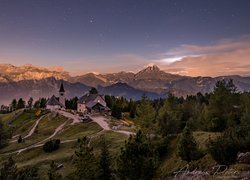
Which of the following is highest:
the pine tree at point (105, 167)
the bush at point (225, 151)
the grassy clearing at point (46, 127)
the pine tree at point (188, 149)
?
the bush at point (225, 151)

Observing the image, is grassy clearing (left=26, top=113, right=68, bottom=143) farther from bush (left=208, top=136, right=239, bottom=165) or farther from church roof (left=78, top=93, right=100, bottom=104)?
bush (left=208, top=136, right=239, bottom=165)

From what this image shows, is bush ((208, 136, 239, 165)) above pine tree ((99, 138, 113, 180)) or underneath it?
above

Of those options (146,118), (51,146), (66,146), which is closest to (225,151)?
(146,118)

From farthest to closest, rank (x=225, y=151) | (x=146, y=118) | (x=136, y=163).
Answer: (x=146, y=118), (x=225, y=151), (x=136, y=163)

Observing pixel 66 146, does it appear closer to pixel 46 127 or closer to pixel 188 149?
pixel 188 149

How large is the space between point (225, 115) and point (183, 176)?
38.2m

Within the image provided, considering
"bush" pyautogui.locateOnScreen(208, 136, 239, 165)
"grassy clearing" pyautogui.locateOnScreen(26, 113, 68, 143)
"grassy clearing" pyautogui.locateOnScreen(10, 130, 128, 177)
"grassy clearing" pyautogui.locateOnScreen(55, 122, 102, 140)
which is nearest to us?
"bush" pyautogui.locateOnScreen(208, 136, 239, 165)

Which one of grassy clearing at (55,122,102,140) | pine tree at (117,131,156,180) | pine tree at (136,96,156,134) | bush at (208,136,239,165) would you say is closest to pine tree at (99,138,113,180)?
pine tree at (117,131,156,180)

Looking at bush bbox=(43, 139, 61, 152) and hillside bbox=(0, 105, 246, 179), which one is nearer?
hillside bbox=(0, 105, 246, 179)

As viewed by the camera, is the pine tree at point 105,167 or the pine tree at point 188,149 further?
the pine tree at point 188,149

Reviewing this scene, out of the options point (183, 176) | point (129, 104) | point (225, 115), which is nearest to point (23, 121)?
point (129, 104)

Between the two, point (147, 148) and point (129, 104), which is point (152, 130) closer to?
point (147, 148)

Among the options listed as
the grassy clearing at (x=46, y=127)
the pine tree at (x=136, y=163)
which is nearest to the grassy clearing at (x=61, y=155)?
the grassy clearing at (x=46, y=127)

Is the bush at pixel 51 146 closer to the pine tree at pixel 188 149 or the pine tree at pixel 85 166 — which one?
the pine tree at pixel 85 166
